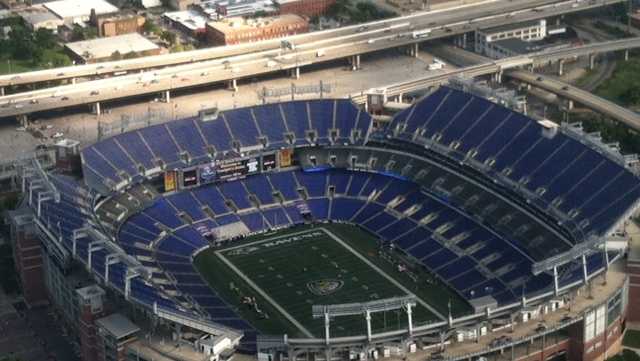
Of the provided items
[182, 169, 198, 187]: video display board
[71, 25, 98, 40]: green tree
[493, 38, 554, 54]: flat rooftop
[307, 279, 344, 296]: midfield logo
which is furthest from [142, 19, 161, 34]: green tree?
[307, 279, 344, 296]: midfield logo

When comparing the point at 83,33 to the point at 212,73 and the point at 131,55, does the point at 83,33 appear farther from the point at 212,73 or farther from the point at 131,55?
the point at 212,73

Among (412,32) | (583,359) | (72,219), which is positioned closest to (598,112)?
(412,32)

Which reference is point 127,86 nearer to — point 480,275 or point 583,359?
point 480,275

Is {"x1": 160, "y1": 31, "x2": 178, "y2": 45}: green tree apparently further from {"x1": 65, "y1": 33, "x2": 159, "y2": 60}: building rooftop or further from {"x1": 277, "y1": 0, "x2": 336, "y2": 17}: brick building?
{"x1": 277, "y1": 0, "x2": 336, "y2": 17}: brick building

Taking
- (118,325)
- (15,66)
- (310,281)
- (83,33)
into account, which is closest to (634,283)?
(310,281)

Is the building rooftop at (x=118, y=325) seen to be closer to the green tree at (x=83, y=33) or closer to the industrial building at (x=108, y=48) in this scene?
the industrial building at (x=108, y=48)

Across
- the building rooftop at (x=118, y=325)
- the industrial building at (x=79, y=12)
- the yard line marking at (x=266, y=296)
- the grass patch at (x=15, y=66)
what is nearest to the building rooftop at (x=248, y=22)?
the industrial building at (x=79, y=12)

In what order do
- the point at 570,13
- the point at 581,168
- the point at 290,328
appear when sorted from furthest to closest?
the point at 570,13
the point at 581,168
the point at 290,328
